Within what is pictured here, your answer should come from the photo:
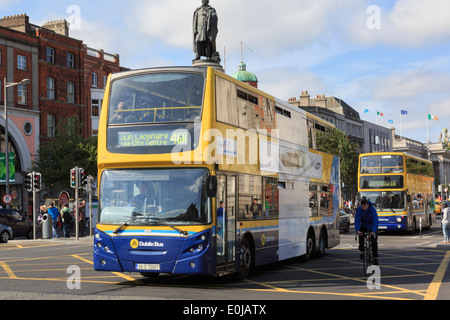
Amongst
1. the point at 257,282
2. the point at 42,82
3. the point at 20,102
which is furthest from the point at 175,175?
the point at 42,82

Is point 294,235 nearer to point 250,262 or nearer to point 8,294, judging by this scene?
point 250,262

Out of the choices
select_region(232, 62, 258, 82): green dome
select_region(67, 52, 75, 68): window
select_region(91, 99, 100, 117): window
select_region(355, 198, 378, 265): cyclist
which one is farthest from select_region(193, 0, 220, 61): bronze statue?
select_region(232, 62, 258, 82): green dome

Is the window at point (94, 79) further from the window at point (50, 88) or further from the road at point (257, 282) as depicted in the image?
the road at point (257, 282)

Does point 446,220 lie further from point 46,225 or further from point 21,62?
point 21,62

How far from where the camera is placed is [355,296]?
11383 millimetres

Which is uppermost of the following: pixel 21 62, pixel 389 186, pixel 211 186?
pixel 21 62

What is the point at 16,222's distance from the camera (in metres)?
33.3

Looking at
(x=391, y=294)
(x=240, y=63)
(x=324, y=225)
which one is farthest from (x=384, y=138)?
(x=391, y=294)

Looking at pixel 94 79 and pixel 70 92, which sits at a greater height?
pixel 94 79

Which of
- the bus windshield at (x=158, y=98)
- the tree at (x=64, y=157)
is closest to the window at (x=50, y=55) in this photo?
the tree at (x=64, y=157)

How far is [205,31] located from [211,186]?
10.1 metres

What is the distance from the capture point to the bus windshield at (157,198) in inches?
481

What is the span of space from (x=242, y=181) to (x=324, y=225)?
7286 mm

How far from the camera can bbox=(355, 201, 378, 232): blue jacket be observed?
1469 centimetres
